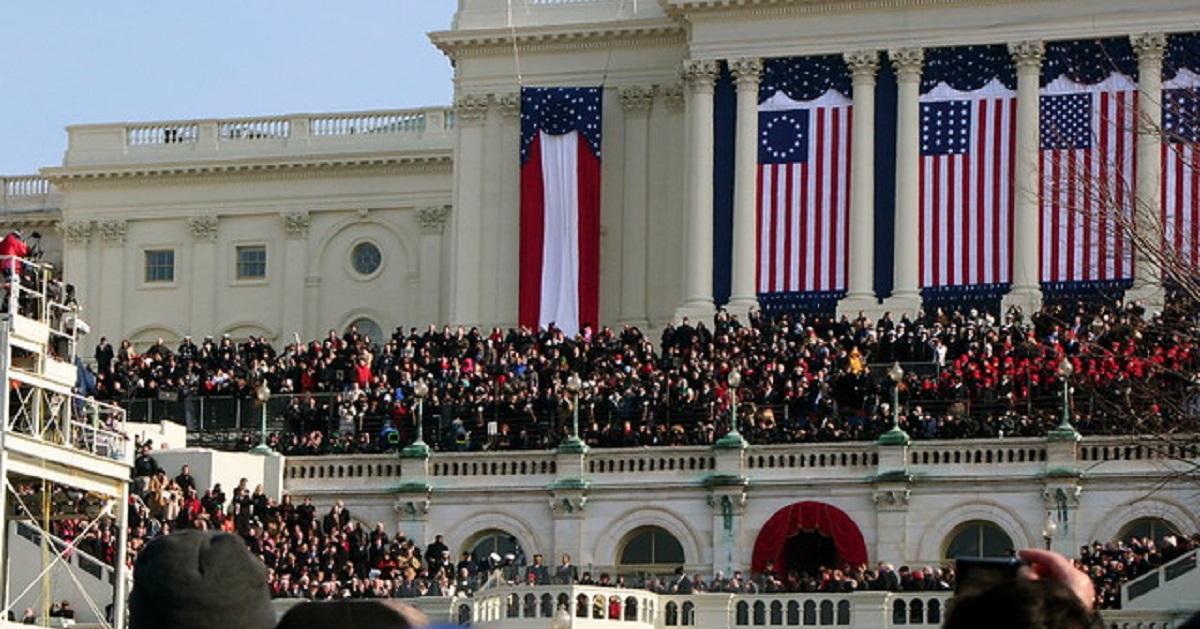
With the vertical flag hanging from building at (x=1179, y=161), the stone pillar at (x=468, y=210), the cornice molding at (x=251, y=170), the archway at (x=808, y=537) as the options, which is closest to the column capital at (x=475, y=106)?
the stone pillar at (x=468, y=210)

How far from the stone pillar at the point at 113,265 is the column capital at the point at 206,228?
233 centimetres

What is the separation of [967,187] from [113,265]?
33.4 m

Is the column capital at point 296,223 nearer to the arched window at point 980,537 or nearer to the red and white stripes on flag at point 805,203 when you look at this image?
the red and white stripes on flag at point 805,203

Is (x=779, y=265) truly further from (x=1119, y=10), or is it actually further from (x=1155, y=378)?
(x=1155, y=378)

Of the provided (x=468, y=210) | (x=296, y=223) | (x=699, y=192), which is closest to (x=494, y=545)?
(x=699, y=192)

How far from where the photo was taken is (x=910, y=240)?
85.9 meters

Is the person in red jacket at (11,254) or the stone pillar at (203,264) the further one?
the stone pillar at (203,264)

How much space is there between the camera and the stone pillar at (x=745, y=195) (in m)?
86.6

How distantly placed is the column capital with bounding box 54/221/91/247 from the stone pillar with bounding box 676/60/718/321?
25.4m

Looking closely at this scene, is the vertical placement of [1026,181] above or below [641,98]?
below

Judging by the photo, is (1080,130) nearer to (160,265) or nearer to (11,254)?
(160,265)

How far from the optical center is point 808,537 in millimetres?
70688

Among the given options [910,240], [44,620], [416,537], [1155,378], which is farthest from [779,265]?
[44,620]

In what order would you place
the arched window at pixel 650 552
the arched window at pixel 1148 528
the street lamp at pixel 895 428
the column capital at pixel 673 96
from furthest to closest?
the column capital at pixel 673 96 → the arched window at pixel 650 552 → the street lamp at pixel 895 428 → the arched window at pixel 1148 528
